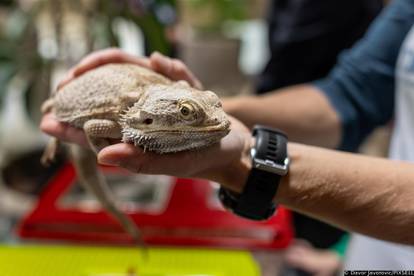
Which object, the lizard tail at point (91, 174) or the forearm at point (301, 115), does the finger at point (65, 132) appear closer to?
the lizard tail at point (91, 174)

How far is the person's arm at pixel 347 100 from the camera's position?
1.17 metres

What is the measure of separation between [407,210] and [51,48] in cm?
122

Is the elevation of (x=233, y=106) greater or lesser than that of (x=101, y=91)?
lesser

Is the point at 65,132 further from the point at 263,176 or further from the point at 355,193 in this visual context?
A: the point at 355,193

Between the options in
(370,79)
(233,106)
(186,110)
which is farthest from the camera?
(370,79)

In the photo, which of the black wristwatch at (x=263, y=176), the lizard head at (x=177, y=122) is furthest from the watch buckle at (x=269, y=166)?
the lizard head at (x=177, y=122)

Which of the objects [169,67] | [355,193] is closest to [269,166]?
[355,193]

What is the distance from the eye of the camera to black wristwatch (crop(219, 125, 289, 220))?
2.49 feet

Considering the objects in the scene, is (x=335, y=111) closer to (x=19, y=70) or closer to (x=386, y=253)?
(x=386, y=253)

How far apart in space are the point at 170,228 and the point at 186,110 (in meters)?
0.68

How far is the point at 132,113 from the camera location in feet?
2.37

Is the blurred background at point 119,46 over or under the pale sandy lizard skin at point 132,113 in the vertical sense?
under

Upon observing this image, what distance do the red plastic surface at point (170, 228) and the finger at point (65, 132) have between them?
429mm

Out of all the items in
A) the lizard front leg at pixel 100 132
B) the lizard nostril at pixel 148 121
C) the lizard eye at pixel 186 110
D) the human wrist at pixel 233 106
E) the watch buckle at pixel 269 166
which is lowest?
the human wrist at pixel 233 106
